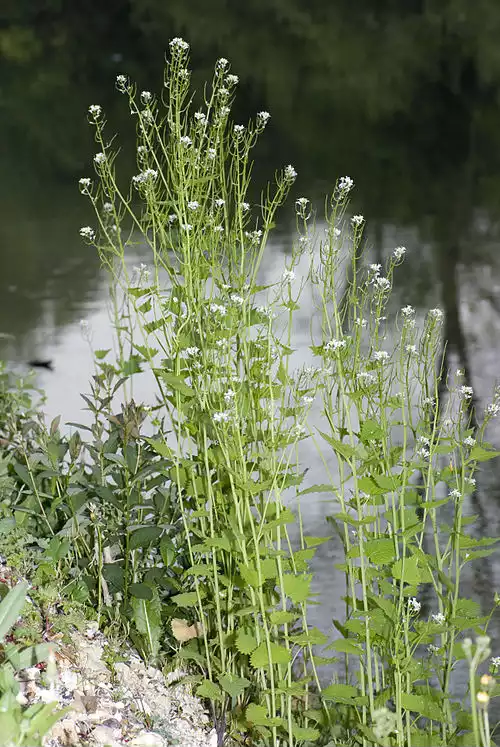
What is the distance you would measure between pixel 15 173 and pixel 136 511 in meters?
5.81

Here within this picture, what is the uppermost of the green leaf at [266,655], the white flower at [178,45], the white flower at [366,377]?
the white flower at [178,45]

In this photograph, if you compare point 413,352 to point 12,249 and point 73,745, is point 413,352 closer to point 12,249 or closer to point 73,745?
point 73,745

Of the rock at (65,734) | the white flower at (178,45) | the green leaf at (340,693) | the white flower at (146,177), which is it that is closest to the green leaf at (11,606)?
the rock at (65,734)

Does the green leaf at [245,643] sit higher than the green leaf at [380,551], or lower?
lower

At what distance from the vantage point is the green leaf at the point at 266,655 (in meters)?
1.66

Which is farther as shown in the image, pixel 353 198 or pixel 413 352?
pixel 353 198

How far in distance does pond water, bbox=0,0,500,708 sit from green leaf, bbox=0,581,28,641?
4.09 ft

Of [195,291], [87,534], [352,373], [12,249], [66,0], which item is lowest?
[87,534]

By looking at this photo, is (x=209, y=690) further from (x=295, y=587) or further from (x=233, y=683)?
(x=295, y=587)

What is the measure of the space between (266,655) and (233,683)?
0.15m

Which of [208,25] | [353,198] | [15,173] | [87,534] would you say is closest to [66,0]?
[208,25]

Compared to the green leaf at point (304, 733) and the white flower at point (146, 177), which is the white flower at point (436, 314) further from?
the green leaf at point (304, 733)

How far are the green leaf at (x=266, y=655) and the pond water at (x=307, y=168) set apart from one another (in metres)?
0.95

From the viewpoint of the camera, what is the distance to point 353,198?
668 centimetres
